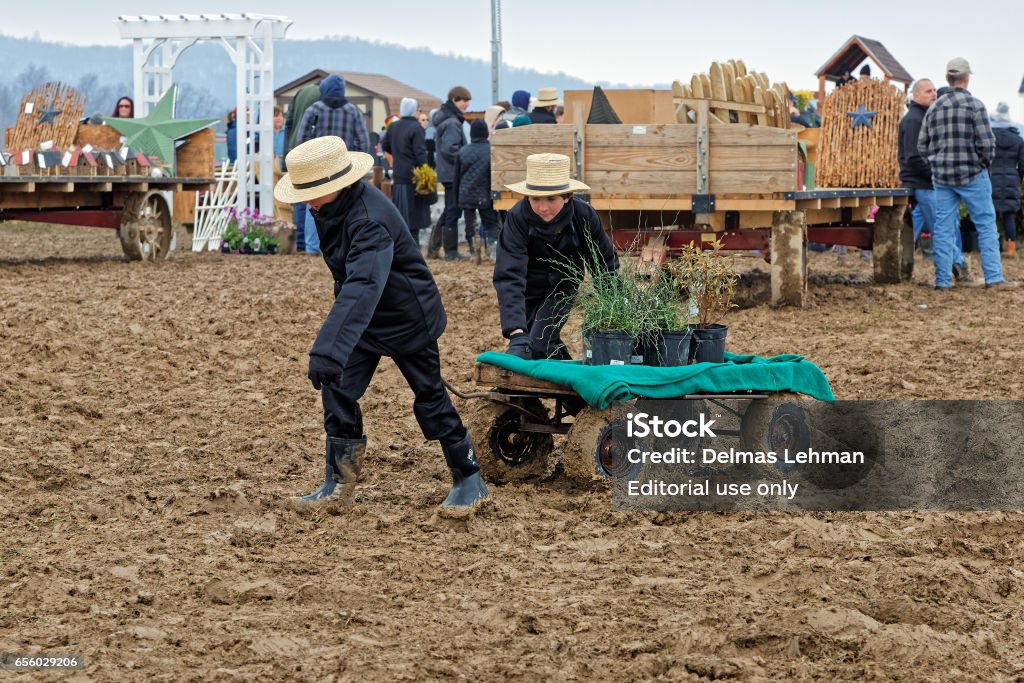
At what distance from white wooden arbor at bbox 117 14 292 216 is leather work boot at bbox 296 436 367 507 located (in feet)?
40.4

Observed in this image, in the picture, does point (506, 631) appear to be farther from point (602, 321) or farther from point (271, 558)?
point (602, 321)

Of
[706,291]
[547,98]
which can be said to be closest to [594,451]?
[706,291]

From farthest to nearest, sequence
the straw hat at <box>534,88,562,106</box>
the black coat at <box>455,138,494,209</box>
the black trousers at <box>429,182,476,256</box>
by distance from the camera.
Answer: the black trousers at <box>429,182,476,256</box>, the straw hat at <box>534,88,562,106</box>, the black coat at <box>455,138,494,209</box>

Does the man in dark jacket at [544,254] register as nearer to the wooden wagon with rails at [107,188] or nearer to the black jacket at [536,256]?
the black jacket at [536,256]

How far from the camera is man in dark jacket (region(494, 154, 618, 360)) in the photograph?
21.6 ft

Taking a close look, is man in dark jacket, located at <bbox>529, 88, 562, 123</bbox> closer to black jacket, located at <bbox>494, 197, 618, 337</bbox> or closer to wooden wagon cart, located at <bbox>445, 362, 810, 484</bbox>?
black jacket, located at <bbox>494, 197, 618, 337</bbox>

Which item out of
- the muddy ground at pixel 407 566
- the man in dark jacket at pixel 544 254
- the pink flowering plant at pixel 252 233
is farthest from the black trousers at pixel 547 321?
the pink flowering plant at pixel 252 233

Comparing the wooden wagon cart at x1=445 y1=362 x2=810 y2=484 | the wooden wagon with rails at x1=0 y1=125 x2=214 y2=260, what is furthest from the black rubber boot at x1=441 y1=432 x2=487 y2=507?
the wooden wagon with rails at x1=0 y1=125 x2=214 y2=260

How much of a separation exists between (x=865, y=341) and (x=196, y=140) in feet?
30.6

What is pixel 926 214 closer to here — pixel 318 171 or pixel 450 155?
pixel 450 155

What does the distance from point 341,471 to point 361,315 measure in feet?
2.70

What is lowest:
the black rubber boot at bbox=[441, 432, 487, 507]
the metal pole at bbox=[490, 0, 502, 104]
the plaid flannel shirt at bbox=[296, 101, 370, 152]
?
the black rubber boot at bbox=[441, 432, 487, 507]

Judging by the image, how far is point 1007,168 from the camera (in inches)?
591

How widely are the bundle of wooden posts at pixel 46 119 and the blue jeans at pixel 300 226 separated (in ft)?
9.20
